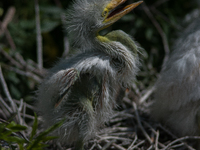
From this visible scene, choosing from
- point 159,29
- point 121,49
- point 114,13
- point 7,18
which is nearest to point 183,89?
point 121,49

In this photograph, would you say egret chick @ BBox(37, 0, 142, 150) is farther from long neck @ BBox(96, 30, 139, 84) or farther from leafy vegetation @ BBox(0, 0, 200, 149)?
leafy vegetation @ BBox(0, 0, 200, 149)

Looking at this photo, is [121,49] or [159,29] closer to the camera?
[121,49]

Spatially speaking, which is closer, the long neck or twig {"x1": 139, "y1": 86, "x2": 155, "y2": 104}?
the long neck

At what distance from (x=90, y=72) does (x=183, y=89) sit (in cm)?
57

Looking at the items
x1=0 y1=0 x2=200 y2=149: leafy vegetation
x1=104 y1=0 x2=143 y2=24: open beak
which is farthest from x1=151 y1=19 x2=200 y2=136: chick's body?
x1=104 y1=0 x2=143 y2=24: open beak

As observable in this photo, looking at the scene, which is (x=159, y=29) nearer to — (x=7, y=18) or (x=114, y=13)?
(x=114, y=13)

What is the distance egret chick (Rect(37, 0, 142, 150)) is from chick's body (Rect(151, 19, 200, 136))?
33 cm

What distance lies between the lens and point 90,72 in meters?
1.14

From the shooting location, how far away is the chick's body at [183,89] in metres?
1.35

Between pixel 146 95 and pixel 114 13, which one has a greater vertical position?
pixel 114 13

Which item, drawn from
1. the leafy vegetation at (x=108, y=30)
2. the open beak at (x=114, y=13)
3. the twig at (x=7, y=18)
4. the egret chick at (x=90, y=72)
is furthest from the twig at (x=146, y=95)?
the twig at (x=7, y=18)

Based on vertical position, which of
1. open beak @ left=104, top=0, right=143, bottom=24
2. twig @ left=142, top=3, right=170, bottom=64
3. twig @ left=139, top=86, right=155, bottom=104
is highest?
open beak @ left=104, top=0, right=143, bottom=24

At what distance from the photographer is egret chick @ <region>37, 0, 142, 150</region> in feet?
3.75

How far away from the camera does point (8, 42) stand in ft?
7.01
